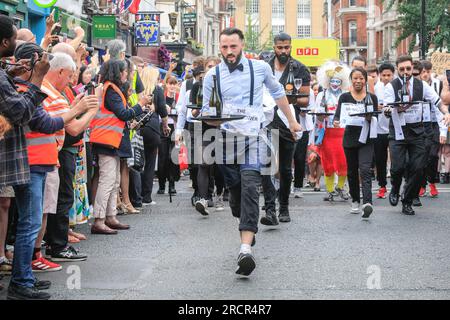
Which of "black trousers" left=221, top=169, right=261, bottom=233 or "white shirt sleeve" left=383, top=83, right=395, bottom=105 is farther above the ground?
"white shirt sleeve" left=383, top=83, right=395, bottom=105

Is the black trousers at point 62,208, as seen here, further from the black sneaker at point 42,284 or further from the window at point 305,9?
the window at point 305,9

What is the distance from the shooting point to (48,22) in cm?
882

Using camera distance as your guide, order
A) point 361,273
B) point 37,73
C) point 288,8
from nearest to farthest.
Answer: point 37,73
point 361,273
point 288,8

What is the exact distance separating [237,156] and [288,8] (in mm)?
148828

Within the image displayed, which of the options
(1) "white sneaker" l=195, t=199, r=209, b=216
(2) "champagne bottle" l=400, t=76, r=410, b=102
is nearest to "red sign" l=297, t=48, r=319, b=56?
(2) "champagne bottle" l=400, t=76, r=410, b=102

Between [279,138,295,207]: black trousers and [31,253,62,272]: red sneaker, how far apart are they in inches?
159

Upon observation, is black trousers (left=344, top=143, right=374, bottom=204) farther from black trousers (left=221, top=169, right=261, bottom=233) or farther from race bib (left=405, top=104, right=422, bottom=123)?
black trousers (left=221, top=169, right=261, bottom=233)

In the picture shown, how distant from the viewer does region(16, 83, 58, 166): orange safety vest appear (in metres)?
7.08

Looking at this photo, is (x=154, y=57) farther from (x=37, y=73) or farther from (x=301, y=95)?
(x=37, y=73)

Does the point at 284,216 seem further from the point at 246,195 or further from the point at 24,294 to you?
the point at 24,294

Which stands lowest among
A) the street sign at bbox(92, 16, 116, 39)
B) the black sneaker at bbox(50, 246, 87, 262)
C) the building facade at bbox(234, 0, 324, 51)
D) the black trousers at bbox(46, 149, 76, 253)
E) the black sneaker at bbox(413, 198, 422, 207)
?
the black sneaker at bbox(413, 198, 422, 207)

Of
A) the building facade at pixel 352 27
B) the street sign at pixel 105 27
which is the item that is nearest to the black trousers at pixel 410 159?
the street sign at pixel 105 27

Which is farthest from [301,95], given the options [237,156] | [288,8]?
[288,8]

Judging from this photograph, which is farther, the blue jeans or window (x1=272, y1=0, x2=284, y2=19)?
window (x1=272, y1=0, x2=284, y2=19)
